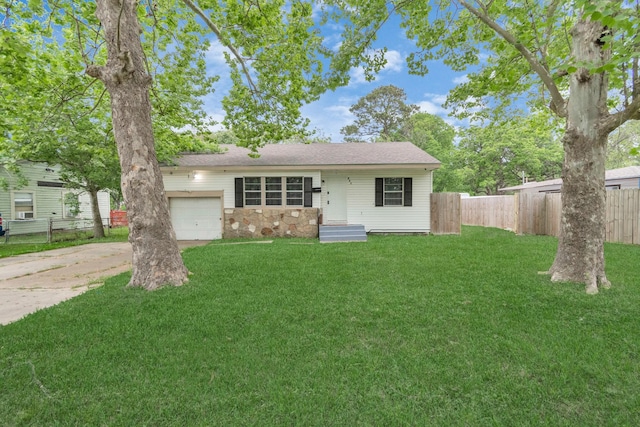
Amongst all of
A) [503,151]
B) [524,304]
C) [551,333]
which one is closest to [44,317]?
[551,333]

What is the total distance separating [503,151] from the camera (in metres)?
22.4

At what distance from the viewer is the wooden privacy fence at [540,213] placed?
7.77m

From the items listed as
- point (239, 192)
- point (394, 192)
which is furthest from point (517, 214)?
point (239, 192)

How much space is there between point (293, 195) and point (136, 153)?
6.41m

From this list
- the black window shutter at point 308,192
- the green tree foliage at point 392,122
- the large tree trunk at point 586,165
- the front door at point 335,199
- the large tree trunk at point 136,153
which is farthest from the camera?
the green tree foliage at point 392,122

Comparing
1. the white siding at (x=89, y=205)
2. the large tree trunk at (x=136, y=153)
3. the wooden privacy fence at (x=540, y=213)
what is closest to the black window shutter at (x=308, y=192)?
the large tree trunk at (x=136, y=153)

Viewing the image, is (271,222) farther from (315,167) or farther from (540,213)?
(540,213)

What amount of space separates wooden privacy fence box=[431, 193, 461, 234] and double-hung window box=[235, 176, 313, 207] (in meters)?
4.77

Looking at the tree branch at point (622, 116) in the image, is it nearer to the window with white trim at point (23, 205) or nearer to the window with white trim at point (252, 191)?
the window with white trim at point (252, 191)

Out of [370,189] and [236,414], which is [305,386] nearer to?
[236,414]

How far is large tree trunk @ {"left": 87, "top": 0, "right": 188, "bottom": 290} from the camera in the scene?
4.25m

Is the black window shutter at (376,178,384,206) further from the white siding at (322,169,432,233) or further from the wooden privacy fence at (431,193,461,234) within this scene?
the wooden privacy fence at (431,193,461,234)

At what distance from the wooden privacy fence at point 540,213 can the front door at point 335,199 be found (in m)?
6.40

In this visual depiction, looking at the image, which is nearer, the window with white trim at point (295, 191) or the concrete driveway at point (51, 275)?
the concrete driveway at point (51, 275)
